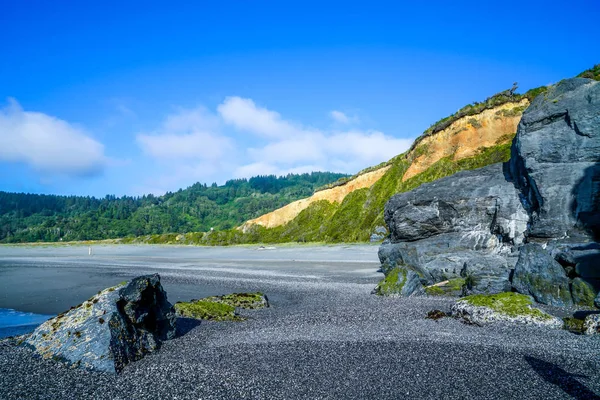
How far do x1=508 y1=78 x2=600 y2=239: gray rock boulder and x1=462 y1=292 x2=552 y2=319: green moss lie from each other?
650cm

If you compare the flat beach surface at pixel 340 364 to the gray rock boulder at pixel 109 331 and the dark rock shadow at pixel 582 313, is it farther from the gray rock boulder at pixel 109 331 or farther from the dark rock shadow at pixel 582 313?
the dark rock shadow at pixel 582 313

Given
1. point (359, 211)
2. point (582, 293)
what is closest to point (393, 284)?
point (582, 293)

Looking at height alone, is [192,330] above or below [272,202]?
below

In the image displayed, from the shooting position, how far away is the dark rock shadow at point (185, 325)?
10587 millimetres

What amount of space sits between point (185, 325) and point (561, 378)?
924cm

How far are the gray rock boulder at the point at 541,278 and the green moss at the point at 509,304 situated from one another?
2181mm

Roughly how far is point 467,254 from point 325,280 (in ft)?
26.5

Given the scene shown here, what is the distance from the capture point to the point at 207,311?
41.9 ft

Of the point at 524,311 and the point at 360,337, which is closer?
the point at 360,337

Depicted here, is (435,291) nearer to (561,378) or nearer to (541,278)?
(541,278)

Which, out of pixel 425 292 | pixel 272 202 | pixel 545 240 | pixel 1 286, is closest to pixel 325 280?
pixel 425 292

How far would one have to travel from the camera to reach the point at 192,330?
1084cm

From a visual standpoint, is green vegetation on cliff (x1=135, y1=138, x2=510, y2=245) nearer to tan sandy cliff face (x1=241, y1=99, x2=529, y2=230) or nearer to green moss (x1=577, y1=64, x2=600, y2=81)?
tan sandy cliff face (x1=241, y1=99, x2=529, y2=230)

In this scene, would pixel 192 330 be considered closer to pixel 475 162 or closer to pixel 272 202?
pixel 475 162
